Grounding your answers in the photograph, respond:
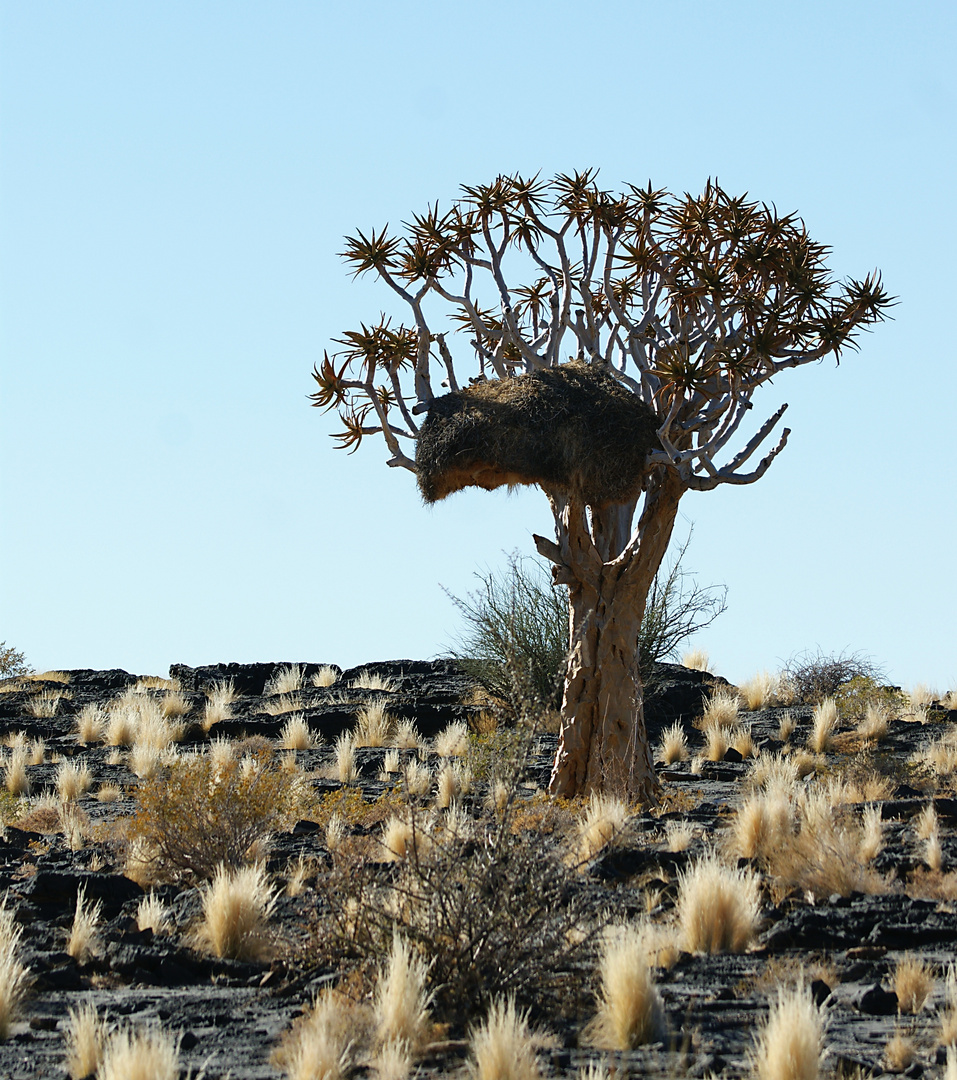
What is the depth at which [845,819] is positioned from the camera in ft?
38.2

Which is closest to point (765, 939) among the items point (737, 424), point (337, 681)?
point (737, 424)

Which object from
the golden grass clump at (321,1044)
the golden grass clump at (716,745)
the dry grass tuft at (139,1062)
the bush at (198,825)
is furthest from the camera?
the golden grass clump at (716,745)

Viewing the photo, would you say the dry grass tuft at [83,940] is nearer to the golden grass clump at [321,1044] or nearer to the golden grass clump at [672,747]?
the golden grass clump at [321,1044]

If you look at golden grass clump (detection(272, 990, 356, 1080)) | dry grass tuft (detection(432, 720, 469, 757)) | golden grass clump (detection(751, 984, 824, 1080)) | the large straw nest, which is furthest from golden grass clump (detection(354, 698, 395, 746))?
golden grass clump (detection(751, 984, 824, 1080))

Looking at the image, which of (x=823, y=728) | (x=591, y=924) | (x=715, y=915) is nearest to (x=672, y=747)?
(x=823, y=728)

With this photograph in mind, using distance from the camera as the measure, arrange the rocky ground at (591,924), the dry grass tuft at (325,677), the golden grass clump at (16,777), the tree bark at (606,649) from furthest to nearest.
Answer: the dry grass tuft at (325,677), the golden grass clump at (16,777), the tree bark at (606,649), the rocky ground at (591,924)

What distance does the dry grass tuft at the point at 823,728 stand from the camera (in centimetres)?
1883

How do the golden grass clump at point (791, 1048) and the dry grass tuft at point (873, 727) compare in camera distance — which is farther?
the dry grass tuft at point (873, 727)

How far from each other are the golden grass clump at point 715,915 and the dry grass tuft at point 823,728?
10.2m

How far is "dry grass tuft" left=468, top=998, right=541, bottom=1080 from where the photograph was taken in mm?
5977

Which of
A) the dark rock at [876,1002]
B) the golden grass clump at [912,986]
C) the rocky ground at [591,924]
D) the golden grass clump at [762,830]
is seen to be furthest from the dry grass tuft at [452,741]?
the dark rock at [876,1002]

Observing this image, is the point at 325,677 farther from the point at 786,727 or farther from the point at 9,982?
the point at 9,982

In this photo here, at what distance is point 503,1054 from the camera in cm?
602

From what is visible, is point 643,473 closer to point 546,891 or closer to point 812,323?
point 812,323
